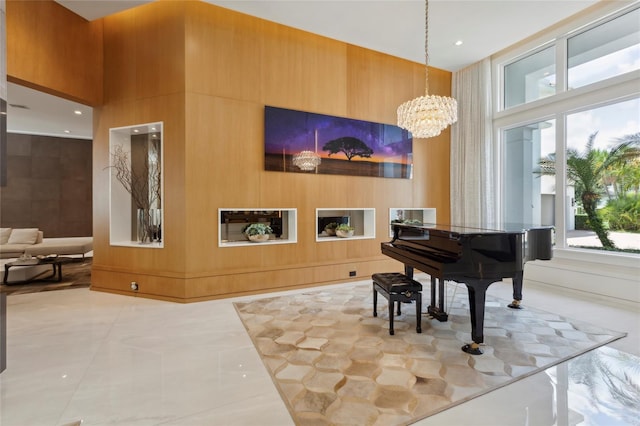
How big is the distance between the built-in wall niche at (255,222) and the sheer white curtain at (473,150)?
3300 millimetres

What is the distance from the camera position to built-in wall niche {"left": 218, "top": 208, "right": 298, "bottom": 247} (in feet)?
15.1

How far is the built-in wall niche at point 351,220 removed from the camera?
17.9 feet

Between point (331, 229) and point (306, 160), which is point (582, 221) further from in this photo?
point (306, 160)

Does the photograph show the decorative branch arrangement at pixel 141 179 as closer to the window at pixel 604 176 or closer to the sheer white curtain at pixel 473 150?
the sheer white curtain at pixel 473 150

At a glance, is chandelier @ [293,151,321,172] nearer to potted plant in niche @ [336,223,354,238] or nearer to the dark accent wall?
potted plant in niche @ [336,223,354,238]

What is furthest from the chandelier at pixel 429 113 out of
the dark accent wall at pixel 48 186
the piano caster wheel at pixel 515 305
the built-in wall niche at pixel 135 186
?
the dark accent wall at pixel 48 186

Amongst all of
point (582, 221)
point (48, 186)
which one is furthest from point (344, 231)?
point (48, 186)

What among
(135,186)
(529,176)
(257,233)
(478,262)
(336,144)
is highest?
(336,144)

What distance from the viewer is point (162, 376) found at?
2.29 meters

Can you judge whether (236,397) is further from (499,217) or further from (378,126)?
(499,217)

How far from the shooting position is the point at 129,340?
2947 mm

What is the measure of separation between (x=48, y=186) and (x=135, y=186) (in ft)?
20.7

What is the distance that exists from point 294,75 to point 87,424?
15.3ft

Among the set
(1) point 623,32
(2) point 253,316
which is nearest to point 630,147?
(1) point 623,32
